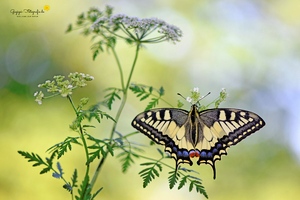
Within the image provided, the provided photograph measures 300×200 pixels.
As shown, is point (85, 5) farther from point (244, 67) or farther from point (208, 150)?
point (208, 150)

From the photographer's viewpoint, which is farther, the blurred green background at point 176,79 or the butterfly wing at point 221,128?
the blurred green background at point 176,79

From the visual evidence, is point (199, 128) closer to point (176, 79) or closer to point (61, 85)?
point (61, 85)

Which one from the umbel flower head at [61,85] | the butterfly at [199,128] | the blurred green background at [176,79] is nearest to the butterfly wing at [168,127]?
the butterfly at [199,128]

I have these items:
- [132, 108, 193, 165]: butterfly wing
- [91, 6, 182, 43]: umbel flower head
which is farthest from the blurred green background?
[132, 108, 193, 165]: butterfly wing

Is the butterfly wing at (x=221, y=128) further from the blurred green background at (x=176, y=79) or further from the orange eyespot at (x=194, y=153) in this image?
the blurred green background at (x=176, y=79)

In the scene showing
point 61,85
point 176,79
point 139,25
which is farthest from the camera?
point 176,79

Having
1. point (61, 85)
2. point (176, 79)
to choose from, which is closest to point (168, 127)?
point (61, 85)

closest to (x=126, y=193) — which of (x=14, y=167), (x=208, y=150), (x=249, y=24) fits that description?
(x=14, y=167)
